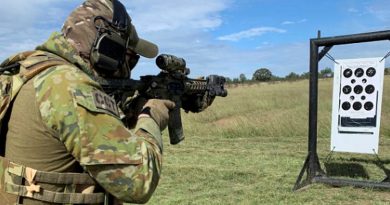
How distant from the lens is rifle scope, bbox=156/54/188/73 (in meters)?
2.62

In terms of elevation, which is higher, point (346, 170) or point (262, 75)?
point (262, 75)

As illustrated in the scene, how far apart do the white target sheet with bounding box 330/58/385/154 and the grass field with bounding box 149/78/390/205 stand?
66 centimetres

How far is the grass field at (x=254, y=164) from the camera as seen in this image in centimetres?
635

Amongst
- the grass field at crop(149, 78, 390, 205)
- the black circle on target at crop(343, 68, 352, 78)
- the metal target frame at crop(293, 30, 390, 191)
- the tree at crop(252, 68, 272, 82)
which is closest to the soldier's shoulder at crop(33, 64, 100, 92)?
the grass field at crop(149, 78, 390, 205)

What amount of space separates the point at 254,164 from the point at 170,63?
6409 mm

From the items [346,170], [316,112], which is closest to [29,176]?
[316,112]

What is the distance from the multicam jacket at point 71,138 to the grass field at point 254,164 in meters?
4.34

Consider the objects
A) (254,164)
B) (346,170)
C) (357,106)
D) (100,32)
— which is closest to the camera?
(100,32)

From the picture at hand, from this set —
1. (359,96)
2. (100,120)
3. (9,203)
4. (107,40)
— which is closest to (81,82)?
(100,120)

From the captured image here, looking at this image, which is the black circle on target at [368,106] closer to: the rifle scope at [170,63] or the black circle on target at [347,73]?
the black circle on target at [347,73]

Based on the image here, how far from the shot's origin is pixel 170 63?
2668 millimetres

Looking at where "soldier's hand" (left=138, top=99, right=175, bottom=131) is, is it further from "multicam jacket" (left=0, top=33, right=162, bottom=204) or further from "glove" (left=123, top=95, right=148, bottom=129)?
"multicam jacket" (left=0, top=33, right=162, bottom=204)

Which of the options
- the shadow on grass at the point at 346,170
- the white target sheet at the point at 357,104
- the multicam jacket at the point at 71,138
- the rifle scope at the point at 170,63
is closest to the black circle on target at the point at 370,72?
the white target sheet at the point at 357,104

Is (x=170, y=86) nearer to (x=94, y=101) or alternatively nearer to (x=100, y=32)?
(x=100, y=32)
